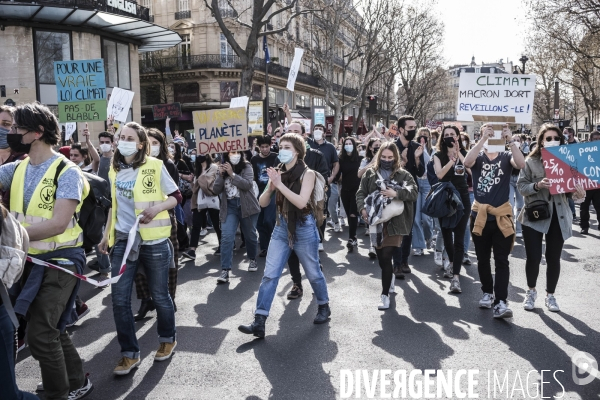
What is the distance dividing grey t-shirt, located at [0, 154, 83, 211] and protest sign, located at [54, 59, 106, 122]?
4.89m

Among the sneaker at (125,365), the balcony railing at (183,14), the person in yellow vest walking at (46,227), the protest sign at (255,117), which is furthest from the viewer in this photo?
the balcony railing at (183,14)

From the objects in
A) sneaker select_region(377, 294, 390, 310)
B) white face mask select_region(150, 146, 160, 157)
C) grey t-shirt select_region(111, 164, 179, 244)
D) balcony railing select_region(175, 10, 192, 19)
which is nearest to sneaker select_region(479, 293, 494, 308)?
sneaker select_region(377, 294, 390, 310)

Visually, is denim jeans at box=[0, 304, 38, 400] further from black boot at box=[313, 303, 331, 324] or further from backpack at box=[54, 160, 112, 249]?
black boot at box=[313, 303, 331, 324]

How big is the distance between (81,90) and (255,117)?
808 centimetres

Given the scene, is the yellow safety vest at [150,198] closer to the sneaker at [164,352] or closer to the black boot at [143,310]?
the sneaker at [164,352]

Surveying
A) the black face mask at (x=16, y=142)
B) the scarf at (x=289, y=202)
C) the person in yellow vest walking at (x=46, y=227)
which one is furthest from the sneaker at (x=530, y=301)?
the black face mask at (x=16, y=142)

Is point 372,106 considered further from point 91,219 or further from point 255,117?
point 91,219

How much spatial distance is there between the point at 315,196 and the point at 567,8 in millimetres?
15227

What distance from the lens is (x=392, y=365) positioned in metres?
4.26

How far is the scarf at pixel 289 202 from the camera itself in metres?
5.04

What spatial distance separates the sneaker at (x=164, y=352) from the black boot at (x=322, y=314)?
1458mm

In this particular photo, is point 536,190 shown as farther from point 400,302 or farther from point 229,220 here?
point 229,220

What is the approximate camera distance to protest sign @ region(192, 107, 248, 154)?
689 centimetres

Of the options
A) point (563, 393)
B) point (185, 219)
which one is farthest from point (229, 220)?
point (563, 393)
